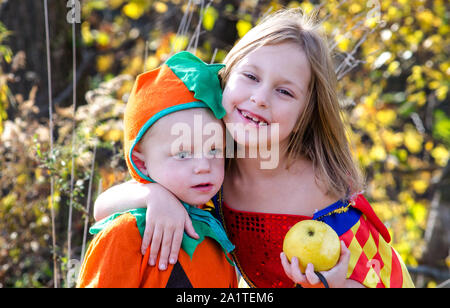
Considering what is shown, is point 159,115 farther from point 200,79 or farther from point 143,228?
point 143,228

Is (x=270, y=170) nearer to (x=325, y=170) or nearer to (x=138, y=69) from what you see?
(x=325, y=170)

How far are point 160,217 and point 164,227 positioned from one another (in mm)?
35

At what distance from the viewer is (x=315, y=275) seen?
1.60 m

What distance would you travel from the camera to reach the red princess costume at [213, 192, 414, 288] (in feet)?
6.25

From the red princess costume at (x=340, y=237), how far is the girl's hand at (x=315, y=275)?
180 millimetres

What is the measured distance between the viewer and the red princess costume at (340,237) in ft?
6.25

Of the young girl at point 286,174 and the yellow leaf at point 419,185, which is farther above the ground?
the young girl at point 286,174

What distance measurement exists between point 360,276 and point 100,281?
92cm

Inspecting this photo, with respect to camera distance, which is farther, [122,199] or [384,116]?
[384,116]

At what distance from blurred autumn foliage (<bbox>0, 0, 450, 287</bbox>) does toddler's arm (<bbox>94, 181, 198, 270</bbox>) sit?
0.62 m

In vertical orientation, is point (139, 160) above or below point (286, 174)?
above

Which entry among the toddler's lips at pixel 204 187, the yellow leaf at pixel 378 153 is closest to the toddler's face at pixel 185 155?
the toddler's lips at pixel 204 187

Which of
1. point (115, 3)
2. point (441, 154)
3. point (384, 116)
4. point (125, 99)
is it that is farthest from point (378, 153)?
point (115, 3)

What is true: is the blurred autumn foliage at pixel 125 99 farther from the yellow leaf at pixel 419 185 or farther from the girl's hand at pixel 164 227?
the girl's hand at pixel 164 227
